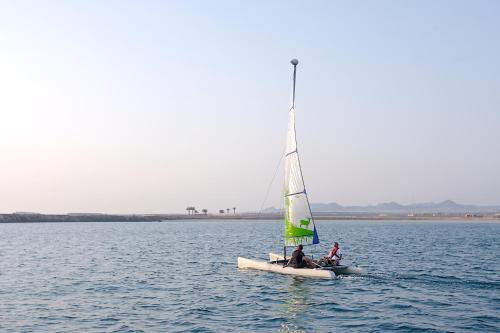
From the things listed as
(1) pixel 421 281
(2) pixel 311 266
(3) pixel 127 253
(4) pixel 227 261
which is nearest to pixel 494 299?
(1) pixel 421 281

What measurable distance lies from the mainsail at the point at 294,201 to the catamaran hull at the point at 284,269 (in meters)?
2.21

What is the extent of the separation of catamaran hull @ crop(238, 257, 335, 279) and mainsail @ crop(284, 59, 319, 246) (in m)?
2.21

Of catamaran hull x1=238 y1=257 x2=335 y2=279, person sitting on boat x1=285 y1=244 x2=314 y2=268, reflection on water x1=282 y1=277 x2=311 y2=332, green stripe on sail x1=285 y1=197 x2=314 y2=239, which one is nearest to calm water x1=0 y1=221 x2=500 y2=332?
reflection on water x1=282 y1=277 x2=311 y2=332

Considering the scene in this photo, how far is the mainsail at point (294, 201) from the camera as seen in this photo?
38844 mm

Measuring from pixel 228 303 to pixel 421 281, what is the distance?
45.1 feet

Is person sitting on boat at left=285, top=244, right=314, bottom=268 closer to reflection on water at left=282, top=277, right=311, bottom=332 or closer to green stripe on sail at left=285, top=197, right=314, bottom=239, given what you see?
reflection on water at left=282, top=277, right=311, bottom=332

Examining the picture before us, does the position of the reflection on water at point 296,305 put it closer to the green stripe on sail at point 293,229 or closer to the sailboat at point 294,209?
the sailboat at point 294,209

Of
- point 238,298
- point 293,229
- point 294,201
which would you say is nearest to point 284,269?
point 293,229

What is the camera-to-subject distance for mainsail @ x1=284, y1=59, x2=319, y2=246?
38.8m

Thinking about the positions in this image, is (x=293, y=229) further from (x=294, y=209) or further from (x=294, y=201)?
(x=294, y=201)

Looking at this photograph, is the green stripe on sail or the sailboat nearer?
the sailboat

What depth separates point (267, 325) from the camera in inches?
950

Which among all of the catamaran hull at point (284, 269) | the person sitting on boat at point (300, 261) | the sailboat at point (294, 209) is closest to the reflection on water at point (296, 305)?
the catamaran hull at point (284, 269)

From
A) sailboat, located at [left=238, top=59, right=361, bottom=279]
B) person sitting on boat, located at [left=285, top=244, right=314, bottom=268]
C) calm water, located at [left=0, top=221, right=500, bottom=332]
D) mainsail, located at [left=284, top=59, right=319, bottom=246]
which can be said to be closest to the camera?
calm water, located at [left=0, top=221, right=500, bottom=332]
